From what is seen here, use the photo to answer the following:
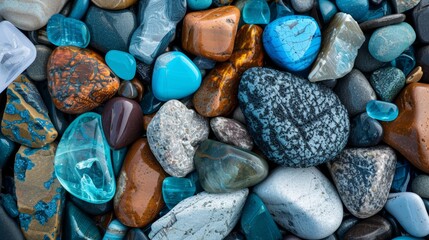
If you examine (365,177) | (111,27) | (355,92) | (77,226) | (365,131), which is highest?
(111,27)

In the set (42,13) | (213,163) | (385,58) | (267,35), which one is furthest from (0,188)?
(385,58)

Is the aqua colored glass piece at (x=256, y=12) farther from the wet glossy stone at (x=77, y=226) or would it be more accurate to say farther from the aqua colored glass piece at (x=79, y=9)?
the wet glossy stone at (x=77, y=226)

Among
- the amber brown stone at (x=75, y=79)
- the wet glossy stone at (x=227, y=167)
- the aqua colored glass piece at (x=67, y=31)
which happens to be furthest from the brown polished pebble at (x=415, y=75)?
the aqua colored glass piece at (x=67, y=31)

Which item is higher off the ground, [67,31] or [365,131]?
[67,31]

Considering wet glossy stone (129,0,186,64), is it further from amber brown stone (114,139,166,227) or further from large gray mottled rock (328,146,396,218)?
large gray mottled rock (328,146,396,218)

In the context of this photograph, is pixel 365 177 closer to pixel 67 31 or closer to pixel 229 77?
pixel 229 77

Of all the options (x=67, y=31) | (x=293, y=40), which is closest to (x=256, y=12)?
(x=293, y=40)

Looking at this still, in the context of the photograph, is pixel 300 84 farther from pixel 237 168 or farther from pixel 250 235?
pixel 250 235
